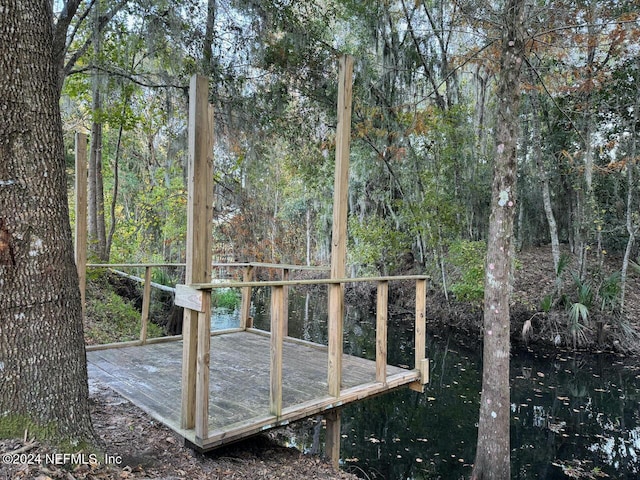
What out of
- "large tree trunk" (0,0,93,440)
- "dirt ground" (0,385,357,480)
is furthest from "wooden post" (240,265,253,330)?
"large tree trunk" (0,0,93,440)

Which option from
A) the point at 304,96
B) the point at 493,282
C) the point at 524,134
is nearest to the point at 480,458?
the point at 493,282

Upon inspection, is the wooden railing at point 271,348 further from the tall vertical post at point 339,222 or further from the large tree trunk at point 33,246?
the large tree trunk at point 33,246

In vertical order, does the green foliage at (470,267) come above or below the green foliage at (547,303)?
above

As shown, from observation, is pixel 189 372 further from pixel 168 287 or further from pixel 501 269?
pixel 501 269

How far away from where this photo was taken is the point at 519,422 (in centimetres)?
582

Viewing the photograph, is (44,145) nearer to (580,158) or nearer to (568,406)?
(568,406)

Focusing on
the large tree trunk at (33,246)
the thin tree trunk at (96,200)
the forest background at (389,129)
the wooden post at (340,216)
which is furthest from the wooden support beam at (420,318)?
the thin tree trunk at (96,200)

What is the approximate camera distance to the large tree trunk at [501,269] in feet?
13.9

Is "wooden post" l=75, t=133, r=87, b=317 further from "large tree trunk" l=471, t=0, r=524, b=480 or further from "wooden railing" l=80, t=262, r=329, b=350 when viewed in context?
"large tree trunk" l=471, t=0, r=524, b=480

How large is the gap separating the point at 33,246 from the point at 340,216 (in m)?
2.24

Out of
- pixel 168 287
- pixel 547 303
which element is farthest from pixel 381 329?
pixel 547 303

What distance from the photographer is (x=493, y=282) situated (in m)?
4.38

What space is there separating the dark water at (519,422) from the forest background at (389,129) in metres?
1.77

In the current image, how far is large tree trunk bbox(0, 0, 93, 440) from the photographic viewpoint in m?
2.04
